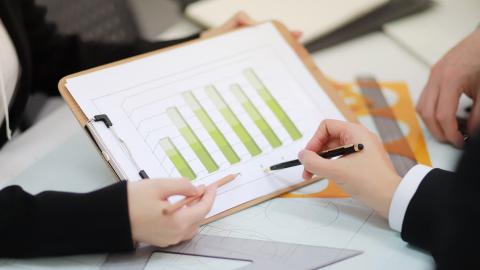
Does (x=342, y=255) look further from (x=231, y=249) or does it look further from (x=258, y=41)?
(x=258, y=41)

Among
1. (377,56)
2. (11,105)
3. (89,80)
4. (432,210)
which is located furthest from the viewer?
(377,56)

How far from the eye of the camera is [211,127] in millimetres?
779

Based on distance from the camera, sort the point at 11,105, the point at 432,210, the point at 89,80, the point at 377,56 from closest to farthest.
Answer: the point at 432,210 → the point at 89,80 → the point at 11,105 → the point at 377,56

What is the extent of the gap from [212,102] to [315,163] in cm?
19

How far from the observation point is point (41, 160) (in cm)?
83

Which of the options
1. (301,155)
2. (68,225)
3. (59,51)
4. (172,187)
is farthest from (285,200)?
(59,51)

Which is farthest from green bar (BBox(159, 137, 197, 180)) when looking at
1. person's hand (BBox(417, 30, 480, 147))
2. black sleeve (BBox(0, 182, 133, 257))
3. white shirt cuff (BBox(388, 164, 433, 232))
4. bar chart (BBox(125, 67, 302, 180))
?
person's hand (BBox(417, 30, 480, 147))

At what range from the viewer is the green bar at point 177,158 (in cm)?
73

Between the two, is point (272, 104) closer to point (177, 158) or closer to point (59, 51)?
point (177, 158)

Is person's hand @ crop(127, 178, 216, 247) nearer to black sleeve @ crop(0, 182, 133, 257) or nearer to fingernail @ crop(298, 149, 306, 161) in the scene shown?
black sleeve @ crop(0, 182, 133, 257)

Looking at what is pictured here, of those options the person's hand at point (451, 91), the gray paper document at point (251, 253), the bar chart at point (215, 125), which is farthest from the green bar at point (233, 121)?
the person's hand at point (451, 91)

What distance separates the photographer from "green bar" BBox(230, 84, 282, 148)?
79 cm

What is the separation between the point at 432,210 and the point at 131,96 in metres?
0.41

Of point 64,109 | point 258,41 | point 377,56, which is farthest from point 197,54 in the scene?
point 377,56
